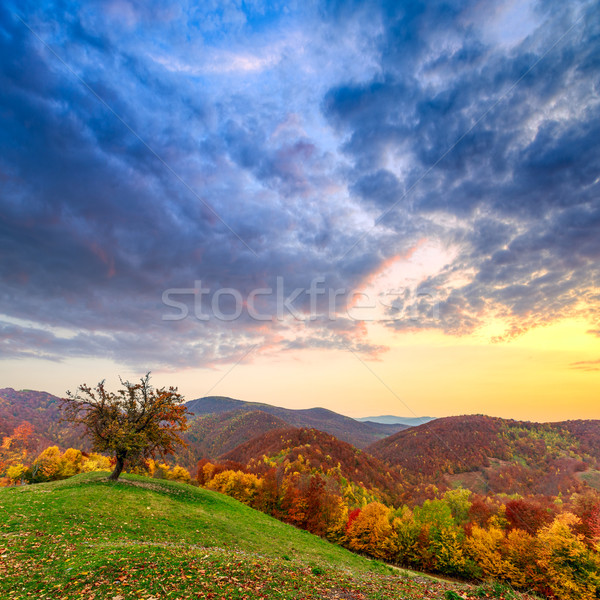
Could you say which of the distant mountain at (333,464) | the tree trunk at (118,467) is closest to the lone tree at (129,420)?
the tree trunk at (118,467)

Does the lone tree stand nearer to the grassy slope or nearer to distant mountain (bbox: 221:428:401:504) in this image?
the grassy slope

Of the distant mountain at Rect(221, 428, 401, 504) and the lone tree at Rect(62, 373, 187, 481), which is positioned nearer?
the lone tree at Rect(62, 373, 187, 481)

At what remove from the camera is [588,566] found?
35188 millimetres

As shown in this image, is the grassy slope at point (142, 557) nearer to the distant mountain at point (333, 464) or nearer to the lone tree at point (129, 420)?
the lone tree at point (129, 420)

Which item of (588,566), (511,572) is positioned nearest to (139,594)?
(588,566)

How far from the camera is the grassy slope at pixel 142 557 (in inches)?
441

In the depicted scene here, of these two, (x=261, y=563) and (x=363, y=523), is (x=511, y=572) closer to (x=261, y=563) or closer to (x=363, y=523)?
(x=363, y=523)

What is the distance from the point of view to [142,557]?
13.8 m

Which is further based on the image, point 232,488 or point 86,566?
point 232,488

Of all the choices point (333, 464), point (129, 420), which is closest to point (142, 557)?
point (129, 420)

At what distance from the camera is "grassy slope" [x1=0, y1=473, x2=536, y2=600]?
36.7ft

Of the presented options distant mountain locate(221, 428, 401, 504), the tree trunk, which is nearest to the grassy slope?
the tree trunk

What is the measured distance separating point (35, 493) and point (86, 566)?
2037 cm

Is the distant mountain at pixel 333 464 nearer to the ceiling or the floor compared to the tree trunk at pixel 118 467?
nearer to the floor
